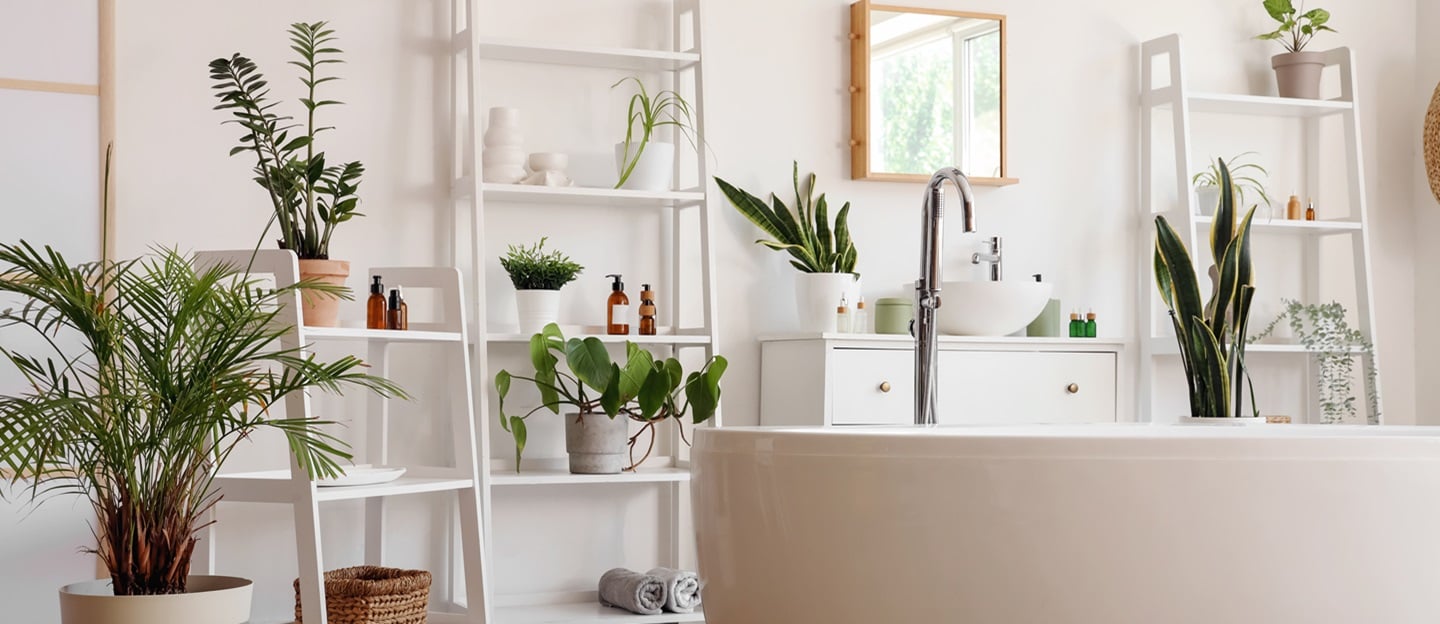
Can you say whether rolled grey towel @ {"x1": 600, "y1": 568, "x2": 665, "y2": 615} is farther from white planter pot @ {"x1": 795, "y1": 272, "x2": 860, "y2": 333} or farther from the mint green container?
the mint green container

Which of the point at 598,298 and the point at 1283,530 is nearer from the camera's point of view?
the point at 1283,530

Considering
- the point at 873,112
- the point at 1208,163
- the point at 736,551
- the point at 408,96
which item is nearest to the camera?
the point at 736,551

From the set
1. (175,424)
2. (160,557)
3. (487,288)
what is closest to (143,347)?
(175,424)

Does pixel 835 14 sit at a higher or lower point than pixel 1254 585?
higher

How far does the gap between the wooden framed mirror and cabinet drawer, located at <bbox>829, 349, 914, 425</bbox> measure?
541 millimetres

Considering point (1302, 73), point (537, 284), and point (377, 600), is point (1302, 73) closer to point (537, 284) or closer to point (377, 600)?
point (537, 284)

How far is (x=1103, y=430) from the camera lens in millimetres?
2797

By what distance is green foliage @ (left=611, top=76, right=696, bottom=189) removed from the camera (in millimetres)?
3465

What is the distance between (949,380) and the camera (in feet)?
11.4

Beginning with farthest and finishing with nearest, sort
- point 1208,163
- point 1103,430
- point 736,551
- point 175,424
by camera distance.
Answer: point 1208,163 → point 1103,430 → point 175,424 → point 736,551

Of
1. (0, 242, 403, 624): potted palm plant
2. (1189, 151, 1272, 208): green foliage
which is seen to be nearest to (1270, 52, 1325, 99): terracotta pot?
(1189, 151, 1272, 208): green foliage

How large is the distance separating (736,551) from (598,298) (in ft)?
5.49

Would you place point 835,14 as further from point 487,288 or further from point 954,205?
point 487,288

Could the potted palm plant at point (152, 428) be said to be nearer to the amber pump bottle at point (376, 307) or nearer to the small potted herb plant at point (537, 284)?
the amber pump bottle at point (376, 307)
